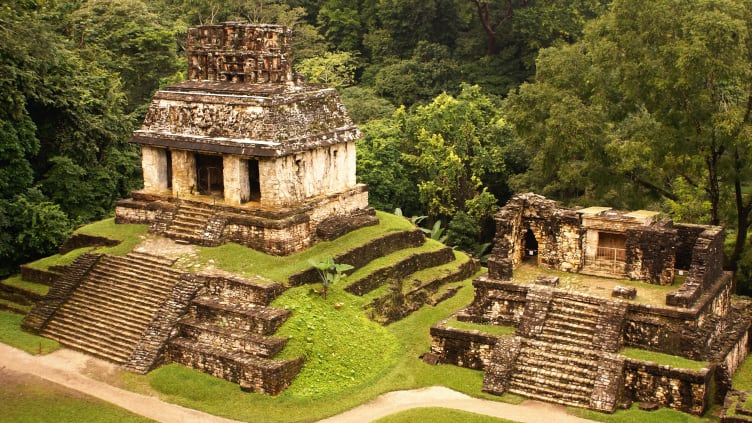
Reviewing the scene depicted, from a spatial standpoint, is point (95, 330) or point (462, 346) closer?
point (462, 346)

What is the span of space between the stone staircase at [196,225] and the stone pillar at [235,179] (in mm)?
604

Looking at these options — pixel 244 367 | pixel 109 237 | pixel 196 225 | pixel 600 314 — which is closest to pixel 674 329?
pixel 600 314

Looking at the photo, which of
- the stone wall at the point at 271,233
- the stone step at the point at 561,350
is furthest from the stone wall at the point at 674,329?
the stone wall at the point at 271,233

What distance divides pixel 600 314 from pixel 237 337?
7519 mm

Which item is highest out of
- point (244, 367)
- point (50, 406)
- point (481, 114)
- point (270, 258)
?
point (481, 114)

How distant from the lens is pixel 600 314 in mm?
18781

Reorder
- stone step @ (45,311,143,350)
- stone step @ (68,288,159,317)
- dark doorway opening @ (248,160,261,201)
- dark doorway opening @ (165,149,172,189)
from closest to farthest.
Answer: stone step @ (45,311,143,350) < stone step @ (68,288,159,317) < dark doorway opening @ (248,160,261,201) < dark doorway opening @ (165,149,172,189)

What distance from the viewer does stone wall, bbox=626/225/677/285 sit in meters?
19.9

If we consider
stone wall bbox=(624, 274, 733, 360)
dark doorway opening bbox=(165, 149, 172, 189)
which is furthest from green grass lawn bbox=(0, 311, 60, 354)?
stone wall bbox=(624, 274, 733, 360)

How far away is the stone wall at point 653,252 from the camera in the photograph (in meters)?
19.9

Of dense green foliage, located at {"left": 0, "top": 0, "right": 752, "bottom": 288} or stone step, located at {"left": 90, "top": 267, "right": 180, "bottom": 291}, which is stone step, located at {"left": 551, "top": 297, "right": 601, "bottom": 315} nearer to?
dense green foliage, located at {"left": 0, "top": 0, "right": 752, "bottom": 288}

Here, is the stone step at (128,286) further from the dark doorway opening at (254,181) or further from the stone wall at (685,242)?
the stone wall at (685,242)

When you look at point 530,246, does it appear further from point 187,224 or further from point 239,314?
point 187,224

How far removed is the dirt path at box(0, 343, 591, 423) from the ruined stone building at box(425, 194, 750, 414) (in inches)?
24.2
